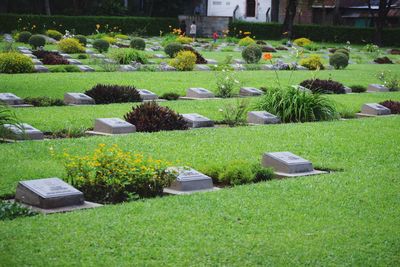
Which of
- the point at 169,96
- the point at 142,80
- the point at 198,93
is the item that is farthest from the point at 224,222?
the point at 142,80

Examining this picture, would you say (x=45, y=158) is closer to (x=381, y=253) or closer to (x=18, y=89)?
(x=381, y=253)

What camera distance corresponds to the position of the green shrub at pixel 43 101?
1548 centimetres

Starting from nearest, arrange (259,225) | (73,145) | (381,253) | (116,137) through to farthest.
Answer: (381,253) < (259,225) < (73,145) < (116,137)

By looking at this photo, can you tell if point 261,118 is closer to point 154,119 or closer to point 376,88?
point 154,119

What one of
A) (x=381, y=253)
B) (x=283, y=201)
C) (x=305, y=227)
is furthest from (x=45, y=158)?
(x=381, y=253)

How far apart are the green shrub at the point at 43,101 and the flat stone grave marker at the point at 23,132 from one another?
374cm

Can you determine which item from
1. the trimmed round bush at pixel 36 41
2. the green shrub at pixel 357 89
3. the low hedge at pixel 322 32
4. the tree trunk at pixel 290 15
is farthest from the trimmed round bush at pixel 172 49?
the low hedge at pixel 322 32

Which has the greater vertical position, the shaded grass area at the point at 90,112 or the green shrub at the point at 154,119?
the green shrub at the point at 154,119

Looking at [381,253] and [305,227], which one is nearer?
[381,253]

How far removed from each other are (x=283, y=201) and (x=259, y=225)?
3.48 ft

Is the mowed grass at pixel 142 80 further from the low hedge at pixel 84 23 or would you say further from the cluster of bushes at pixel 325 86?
the low hedge at pixel 84 23

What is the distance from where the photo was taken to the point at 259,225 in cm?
746

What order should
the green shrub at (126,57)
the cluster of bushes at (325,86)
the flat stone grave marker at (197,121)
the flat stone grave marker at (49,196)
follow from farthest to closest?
the green shrub at (126,57) → the cluster of bushes at (325,86) → the flat stone grave marker at (197,121) → the flat stone grave marker at (49,196)

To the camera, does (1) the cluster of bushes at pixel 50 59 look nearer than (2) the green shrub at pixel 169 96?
No
